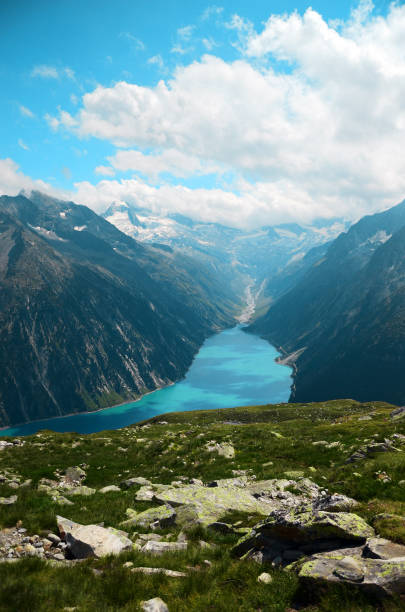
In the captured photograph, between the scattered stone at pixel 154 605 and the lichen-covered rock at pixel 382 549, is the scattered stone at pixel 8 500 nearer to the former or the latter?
the scattered stone at pixel 154 605

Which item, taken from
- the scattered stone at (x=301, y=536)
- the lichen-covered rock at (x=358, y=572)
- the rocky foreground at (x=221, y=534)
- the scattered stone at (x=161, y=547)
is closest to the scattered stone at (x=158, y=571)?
the rocky foreground at (x=221, y=534)

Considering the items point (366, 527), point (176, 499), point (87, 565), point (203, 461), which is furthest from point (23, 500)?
point (366, 527)

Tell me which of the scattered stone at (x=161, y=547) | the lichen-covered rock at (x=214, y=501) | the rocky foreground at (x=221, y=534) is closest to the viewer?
the rocky foreground at (x=221, y=534)

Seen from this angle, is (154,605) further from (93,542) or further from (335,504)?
(335,504)

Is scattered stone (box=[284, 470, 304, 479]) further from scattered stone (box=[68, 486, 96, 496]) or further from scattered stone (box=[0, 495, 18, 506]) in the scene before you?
scattered stone (box=[0, 495, 18, 506])

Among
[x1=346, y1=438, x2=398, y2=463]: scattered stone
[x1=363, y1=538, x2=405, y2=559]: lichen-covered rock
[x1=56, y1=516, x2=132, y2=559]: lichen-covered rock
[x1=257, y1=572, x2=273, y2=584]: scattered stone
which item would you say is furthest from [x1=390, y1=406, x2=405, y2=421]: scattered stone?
[x1=56, y1=516, x2=132, y2=559]: lichen-covered rock

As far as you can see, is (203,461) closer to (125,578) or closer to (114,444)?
(114,444)
